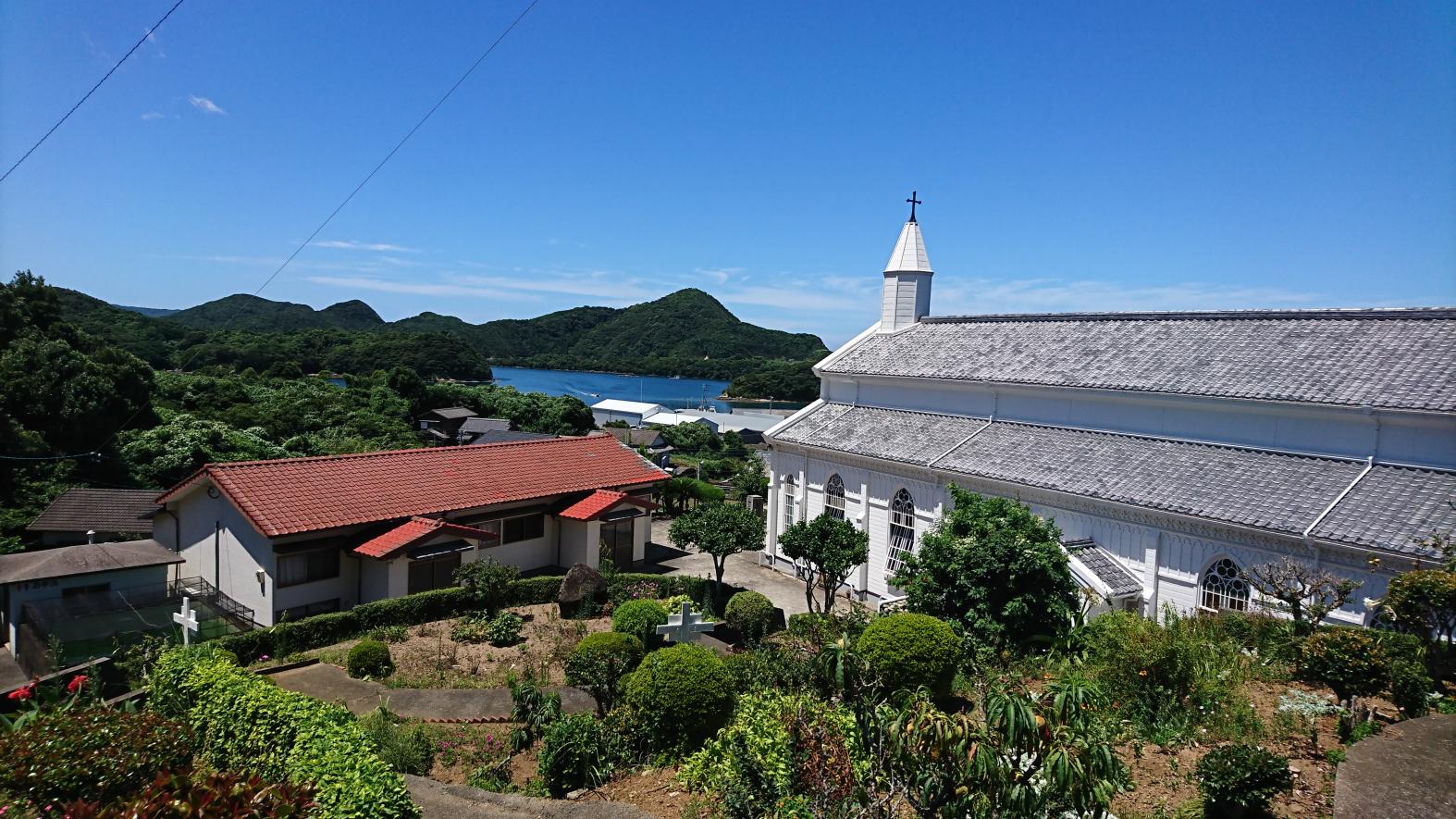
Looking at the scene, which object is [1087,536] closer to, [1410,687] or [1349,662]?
[1349,662]

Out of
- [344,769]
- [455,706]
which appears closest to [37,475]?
[455,706]

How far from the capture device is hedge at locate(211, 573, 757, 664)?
697 inches

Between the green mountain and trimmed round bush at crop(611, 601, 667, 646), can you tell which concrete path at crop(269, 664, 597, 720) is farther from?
the green mountain

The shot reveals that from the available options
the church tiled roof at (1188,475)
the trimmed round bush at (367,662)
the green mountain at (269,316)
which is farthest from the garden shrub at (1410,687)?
the green mountain at (269,316)

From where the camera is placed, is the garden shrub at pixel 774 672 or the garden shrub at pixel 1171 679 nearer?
the garden shrub at pixel 1171 679

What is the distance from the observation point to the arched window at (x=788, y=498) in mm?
29188

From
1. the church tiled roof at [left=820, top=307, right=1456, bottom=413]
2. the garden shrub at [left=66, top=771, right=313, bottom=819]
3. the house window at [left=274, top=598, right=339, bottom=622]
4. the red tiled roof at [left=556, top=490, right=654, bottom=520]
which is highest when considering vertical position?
the church tiled roof at [left=820, top=307, right=1456, bottom=413]

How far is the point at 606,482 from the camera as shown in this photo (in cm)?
2870

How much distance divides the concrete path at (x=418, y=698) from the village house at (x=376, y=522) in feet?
15.8

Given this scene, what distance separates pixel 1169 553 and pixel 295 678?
19865 mm

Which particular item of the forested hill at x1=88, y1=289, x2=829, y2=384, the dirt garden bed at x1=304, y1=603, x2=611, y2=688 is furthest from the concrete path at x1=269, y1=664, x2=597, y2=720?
the forested hill at x1=88, y1=289, x2=829, y2=384

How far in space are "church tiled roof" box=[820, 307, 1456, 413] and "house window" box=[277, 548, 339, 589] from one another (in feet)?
63.5

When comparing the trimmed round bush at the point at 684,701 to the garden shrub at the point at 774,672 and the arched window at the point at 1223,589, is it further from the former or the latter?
the arched window at the point at 1223,589

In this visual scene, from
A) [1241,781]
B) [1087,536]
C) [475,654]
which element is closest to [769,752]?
[1241,781]
